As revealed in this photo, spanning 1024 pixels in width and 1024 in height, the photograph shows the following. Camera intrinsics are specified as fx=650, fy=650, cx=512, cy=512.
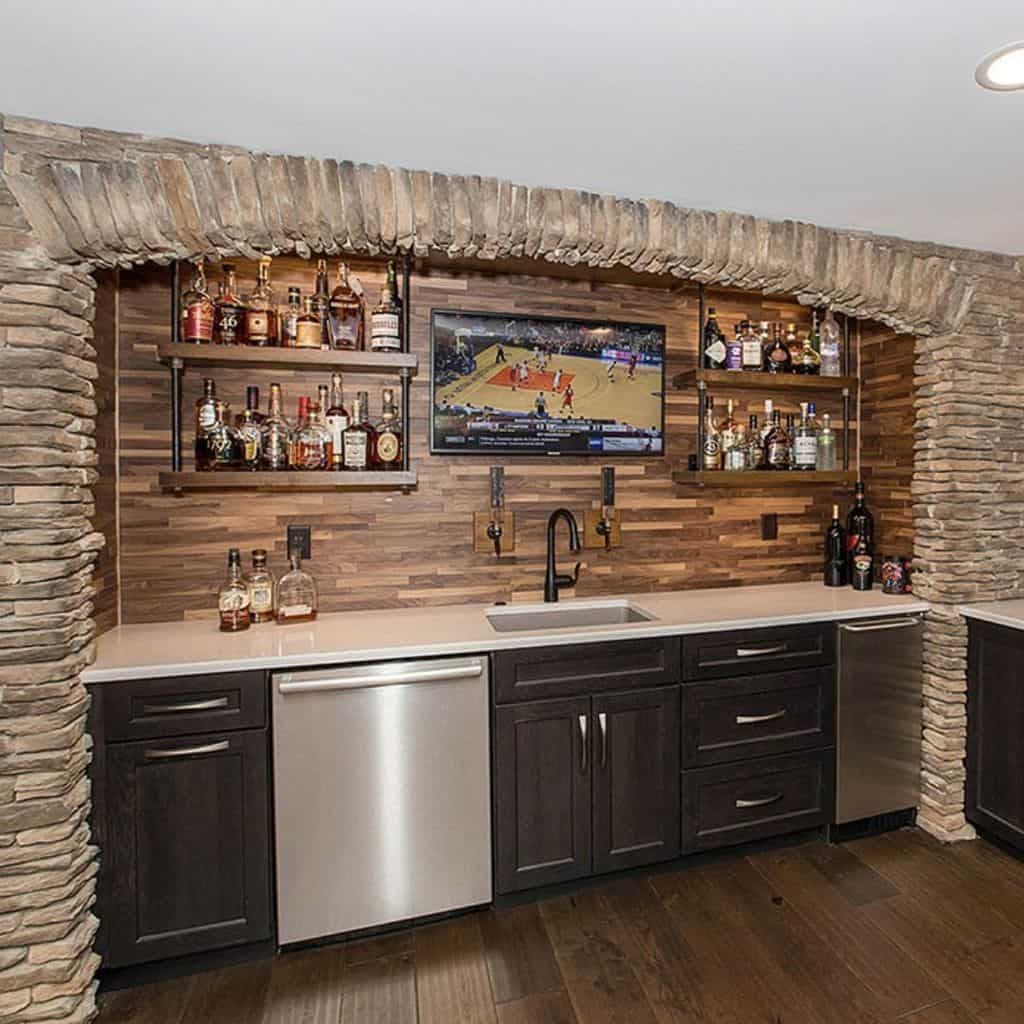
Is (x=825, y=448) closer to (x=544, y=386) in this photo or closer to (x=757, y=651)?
(x=757, y=651)

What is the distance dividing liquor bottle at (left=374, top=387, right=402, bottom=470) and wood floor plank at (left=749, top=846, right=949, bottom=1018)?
6.81 feet

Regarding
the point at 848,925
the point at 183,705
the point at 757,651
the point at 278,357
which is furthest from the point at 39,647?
the point at 848,925

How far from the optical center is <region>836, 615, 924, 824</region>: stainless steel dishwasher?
8.42 feet

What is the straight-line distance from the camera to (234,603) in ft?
7.43

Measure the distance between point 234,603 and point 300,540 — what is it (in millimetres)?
367

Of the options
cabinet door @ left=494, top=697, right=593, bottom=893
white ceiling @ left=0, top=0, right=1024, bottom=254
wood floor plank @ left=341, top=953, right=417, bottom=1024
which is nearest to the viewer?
white ceiling @ left=0, top=0, right=1024, bottom=254

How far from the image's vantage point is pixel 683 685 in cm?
236

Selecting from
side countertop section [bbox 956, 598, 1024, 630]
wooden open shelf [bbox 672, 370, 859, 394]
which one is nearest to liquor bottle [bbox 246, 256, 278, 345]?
wooden open shelf [bbox 672, 370, 859, 394]

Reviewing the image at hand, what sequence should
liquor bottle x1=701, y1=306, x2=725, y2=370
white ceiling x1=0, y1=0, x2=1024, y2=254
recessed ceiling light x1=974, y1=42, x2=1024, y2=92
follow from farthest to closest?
liquor bottle x1=701, y1=306, x2=725, y2=370, recessed ceiling light x1=974, y1=42, x2=1024, y2=92, white ceiling x1=0, y1=0, x2=1024, y2=254

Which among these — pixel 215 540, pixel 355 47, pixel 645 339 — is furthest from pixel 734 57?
pixel 215 540

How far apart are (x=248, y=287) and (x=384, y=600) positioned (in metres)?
1.32

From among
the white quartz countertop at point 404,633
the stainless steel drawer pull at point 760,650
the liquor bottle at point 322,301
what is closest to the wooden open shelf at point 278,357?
the liquor bottle at point 322,301

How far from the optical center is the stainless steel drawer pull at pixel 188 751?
1881 millimetres

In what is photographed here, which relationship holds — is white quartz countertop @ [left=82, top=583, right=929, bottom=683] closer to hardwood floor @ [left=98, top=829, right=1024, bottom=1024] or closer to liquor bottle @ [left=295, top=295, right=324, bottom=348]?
hardwood floor @ [left=98, top=829, right=1024, bottom=1024]
